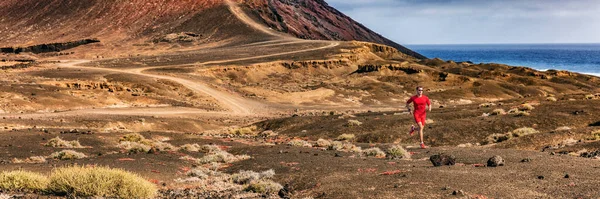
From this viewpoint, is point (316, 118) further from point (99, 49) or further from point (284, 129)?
point (99, 49)

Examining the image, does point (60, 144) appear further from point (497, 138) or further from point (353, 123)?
point (497, 138)

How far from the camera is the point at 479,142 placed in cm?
2203

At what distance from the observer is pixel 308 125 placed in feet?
105

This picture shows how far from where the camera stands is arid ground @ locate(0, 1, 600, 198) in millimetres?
11859

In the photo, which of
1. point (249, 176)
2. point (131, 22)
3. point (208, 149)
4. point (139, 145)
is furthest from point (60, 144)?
point (131, 22)

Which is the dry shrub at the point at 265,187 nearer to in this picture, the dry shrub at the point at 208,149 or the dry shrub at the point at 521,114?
the dry shrub at the point at 208,149

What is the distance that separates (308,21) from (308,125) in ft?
452

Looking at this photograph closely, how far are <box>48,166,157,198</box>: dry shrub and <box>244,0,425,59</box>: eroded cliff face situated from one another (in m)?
126

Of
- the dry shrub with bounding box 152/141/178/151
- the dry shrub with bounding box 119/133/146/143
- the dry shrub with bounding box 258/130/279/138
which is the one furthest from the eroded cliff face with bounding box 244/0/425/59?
the dry shrub with bounding box 152/141/178/151

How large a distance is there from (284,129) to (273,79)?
39.7 metres

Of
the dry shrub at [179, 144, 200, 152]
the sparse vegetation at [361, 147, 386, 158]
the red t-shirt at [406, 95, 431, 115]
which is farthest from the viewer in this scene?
the dry shrub at [179, 144, 200, 152]

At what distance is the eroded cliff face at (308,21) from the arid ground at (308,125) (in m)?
50.6

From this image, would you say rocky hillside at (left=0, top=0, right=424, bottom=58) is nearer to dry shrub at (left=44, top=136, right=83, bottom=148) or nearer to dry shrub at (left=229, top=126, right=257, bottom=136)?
dry shrub at (left=229, top=126, right=257, bottom=136)

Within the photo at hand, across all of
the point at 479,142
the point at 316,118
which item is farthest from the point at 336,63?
the point at 479,142
